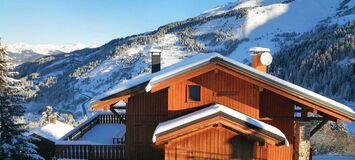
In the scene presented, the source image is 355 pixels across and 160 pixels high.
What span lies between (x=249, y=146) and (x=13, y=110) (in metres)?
11.8

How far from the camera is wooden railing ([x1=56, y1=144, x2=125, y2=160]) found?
18.5 m

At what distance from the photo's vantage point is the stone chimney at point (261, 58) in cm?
1919

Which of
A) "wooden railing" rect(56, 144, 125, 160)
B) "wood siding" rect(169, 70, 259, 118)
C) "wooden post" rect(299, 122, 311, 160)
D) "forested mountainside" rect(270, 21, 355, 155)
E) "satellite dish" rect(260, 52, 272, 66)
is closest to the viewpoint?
"wood siding" rect(169, 70, 259, 118)

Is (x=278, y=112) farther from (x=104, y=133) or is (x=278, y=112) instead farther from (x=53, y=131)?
(x=53, y=131)

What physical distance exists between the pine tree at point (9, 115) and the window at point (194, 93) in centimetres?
920

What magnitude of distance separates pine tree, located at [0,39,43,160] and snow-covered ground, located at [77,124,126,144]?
3135mm

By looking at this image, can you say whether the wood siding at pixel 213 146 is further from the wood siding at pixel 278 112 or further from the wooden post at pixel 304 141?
the wooden post at pixel 304 141

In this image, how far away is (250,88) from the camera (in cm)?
1680

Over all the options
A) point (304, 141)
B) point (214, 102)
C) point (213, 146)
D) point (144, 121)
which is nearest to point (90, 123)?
point (144, 121)

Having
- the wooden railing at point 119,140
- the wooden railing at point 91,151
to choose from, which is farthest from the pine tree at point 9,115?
the wooden railing at point 119,140

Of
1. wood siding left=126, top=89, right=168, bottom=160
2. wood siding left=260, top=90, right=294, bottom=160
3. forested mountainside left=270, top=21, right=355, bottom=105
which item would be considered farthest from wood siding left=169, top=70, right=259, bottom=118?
forested mountainside left=270, top=21, right=355, bottom=105

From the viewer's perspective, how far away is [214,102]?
1680 centimetres

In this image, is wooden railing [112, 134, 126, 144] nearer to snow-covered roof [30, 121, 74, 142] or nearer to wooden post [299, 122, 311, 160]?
wooden post [299, 122, 311, 160]

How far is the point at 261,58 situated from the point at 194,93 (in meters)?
4.13
